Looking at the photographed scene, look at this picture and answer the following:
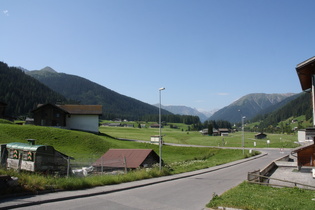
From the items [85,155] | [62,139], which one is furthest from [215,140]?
[85,155]

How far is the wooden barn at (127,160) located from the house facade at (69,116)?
4317cm

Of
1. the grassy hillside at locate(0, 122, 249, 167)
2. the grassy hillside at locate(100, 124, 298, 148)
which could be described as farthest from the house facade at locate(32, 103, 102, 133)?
the grassy hillside at locate(100, 124, 298, 148)

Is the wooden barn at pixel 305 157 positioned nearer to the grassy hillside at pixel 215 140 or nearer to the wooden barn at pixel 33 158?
the wooden barn at pixel 33 158

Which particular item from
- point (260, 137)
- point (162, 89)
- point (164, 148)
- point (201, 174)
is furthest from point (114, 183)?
point (260, 137)

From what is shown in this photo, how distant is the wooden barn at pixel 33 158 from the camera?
19328 millimetres

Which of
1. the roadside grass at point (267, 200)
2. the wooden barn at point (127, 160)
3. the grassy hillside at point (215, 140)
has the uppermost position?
the roadside grass at point (267, 200)

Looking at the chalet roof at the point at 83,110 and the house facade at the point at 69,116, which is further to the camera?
the chalet roof at the point at 83,110

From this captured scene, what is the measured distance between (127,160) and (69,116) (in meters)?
49.6

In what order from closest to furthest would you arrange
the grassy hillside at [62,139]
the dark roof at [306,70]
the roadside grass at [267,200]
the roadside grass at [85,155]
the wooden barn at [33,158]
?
the roadside grass at [267,200] < the roadside grass at [85,155] < the dark roof at [306,70] < the wooden barn at [33,158] < the grassy hillside at [62,139]

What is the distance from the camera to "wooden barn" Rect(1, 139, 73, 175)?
19.3 m

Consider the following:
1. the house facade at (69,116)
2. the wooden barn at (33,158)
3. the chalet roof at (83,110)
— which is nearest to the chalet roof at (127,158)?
the wooden barn at (33,158)

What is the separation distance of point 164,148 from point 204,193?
51.4m

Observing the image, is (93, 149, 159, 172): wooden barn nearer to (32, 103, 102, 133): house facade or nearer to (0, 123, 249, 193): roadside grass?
(0, 123, 249, 193): roadside grass

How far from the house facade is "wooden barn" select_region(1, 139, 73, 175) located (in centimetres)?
5531
